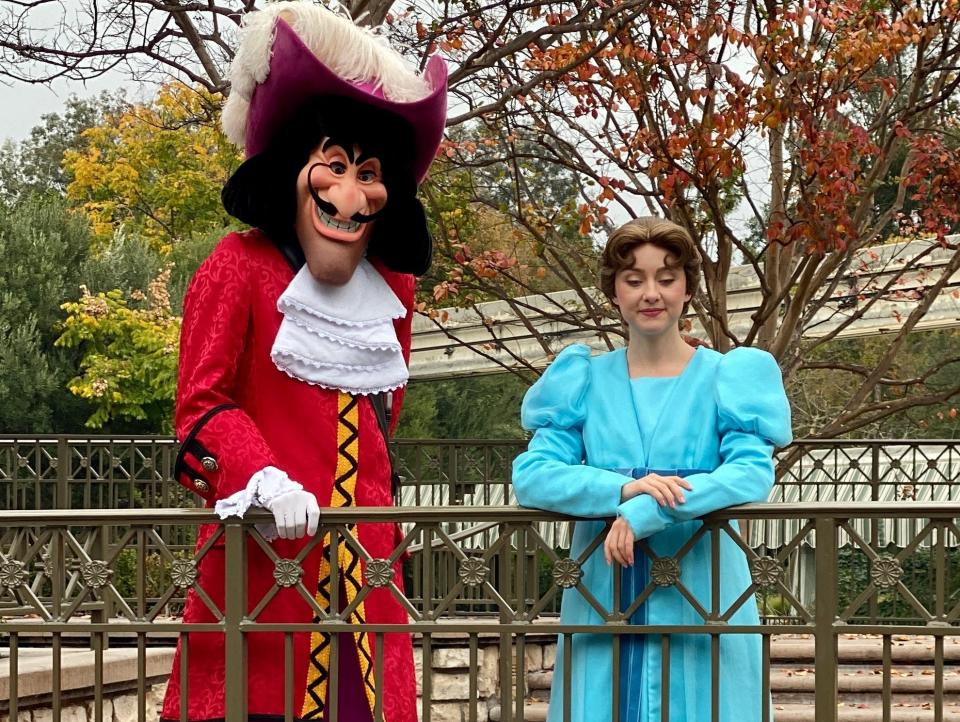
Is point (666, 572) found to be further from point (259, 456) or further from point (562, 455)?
point (259, 456)

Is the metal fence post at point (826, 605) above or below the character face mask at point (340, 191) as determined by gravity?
below

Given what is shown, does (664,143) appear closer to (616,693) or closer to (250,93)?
(250,93)

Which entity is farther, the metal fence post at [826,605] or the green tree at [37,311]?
the green tree at [37,311]

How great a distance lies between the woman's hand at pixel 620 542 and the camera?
3047mm

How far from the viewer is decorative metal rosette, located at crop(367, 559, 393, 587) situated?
3.22 meters

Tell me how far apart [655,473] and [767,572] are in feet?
1.12

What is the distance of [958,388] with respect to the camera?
312 inches

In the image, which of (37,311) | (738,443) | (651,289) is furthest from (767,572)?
(37,311)

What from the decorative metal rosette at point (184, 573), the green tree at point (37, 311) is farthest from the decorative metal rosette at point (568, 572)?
the green tree at point (37, 311)

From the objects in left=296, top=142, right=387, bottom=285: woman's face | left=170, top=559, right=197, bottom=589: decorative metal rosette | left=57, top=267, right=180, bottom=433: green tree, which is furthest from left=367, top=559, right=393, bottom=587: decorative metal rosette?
left=57, top=267, right=180, bottom=433: green tree

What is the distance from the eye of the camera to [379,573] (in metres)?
3.23

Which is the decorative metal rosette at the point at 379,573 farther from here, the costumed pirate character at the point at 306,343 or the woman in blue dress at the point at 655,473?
the woman in blue dress at the point at 655,473

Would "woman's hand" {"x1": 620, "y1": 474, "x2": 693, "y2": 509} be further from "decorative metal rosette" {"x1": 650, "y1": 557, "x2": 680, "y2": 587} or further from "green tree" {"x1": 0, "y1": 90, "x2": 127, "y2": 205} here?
"green tree" {"x1": 0, "y1": 90, "x2": 127, "y2": 205}

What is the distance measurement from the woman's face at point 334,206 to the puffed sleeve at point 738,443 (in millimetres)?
995
